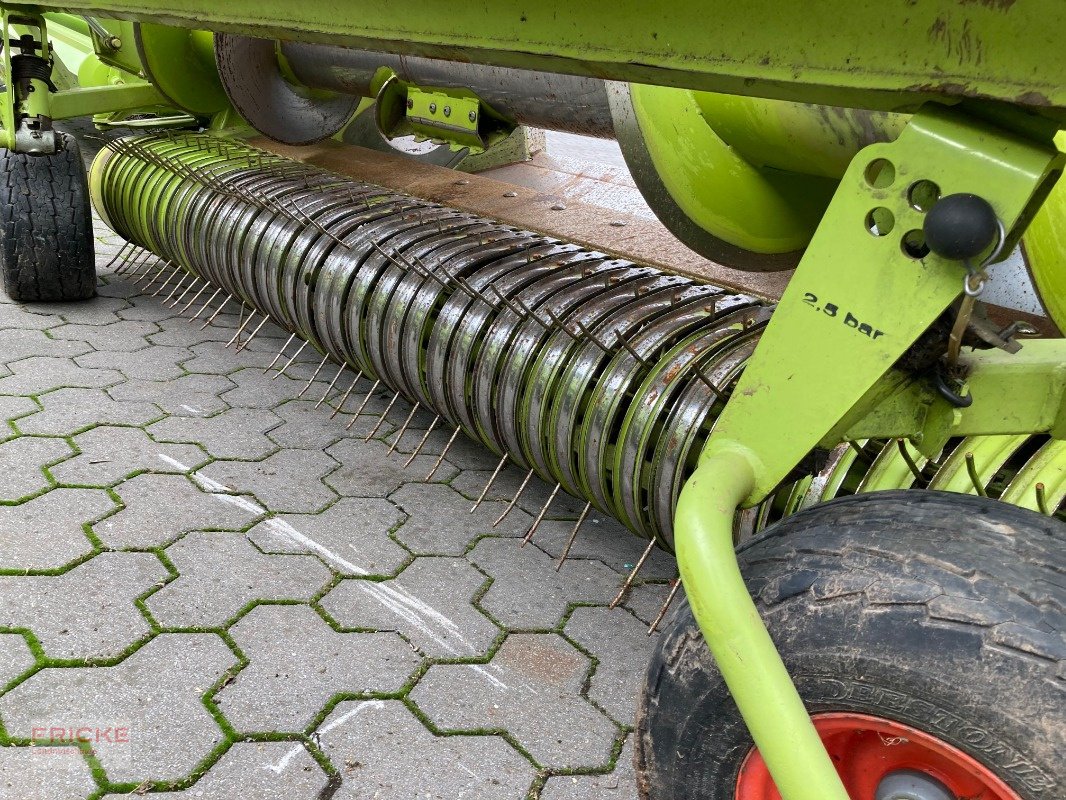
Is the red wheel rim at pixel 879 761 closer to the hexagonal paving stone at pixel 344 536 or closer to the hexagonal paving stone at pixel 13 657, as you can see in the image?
the hexagonal paving stone at pixel 344 536

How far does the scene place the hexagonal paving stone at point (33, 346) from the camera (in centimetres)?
314

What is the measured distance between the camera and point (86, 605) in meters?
1.95

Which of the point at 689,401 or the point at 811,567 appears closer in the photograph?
the point at 811,567

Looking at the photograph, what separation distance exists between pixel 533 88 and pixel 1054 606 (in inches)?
86.9

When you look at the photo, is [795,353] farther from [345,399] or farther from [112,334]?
[112,334]

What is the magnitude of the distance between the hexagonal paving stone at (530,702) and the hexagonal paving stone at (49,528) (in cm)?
92

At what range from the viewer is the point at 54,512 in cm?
226

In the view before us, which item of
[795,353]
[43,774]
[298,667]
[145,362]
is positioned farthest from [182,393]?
[795,353]

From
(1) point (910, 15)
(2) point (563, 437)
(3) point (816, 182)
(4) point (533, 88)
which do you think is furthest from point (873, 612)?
(4) point (533, 88)

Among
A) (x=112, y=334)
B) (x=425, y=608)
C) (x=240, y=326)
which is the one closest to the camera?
(x=425, y=608)

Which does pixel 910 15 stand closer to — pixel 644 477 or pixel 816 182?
pixel 644 477

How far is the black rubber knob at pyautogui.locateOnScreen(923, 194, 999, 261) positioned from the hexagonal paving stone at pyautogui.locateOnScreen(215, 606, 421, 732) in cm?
135

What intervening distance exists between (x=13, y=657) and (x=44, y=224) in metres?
2.20

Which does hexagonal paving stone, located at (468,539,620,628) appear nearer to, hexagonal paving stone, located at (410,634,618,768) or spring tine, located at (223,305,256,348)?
hexagonal paving stone, located at (410,634,618,768)
